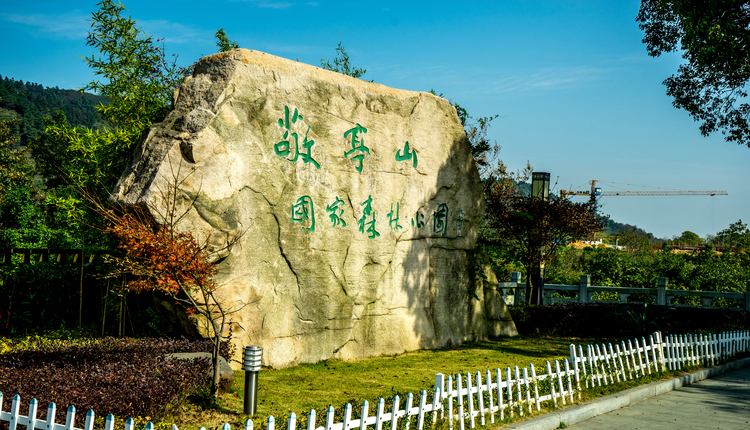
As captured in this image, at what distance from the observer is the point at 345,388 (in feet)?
Answer: 22.5

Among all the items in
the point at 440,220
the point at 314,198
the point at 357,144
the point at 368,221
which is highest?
the point at 357,144

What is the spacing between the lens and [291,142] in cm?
818

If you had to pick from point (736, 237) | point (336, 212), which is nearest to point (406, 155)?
point (336, 212)

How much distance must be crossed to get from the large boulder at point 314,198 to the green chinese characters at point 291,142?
20 millimetres

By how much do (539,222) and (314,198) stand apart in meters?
6.76

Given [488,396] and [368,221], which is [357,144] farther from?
[488,396]

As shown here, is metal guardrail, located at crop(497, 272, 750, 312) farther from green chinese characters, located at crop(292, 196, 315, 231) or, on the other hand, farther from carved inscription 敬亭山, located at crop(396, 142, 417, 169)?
green chinese characters, located at crop(292, 196, 315, 231)

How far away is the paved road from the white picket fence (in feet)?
1.48

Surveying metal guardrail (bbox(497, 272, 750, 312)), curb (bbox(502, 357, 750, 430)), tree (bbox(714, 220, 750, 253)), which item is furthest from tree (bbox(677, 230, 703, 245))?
curb (bbox(502, 357, 750, 430))

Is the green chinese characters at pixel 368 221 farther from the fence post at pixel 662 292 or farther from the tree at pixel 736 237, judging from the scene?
the tree at pixel 736 237

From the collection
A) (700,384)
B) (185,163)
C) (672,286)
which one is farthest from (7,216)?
(672,286)

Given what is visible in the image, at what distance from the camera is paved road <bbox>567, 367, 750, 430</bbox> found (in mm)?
5922

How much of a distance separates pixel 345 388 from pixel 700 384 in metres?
5.51

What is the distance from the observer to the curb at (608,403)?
5547 millimetres
